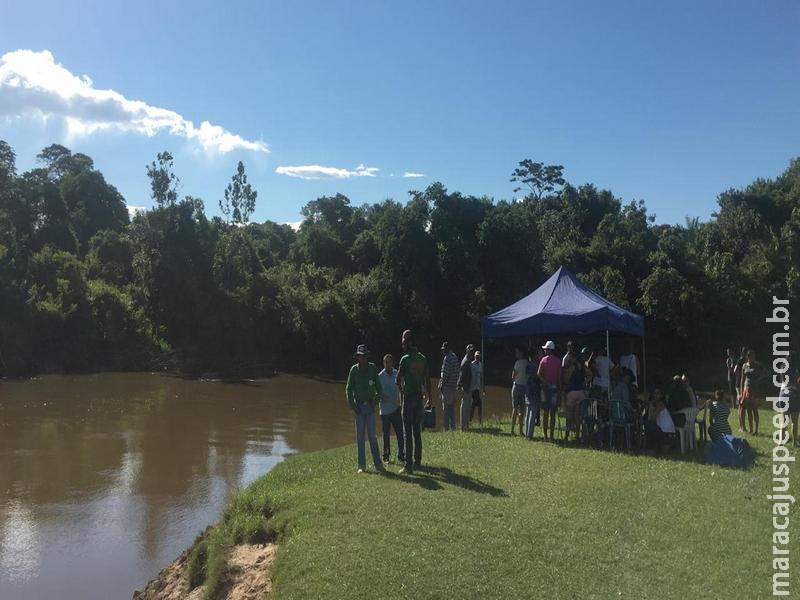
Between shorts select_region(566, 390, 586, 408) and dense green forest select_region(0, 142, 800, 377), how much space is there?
2203 cm

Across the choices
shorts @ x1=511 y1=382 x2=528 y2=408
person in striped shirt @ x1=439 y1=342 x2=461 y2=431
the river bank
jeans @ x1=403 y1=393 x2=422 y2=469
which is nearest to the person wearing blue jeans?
shorts @ x1=511 y1=382 x2=528 y2=408

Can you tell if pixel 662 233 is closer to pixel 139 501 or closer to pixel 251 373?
pixel 251 373

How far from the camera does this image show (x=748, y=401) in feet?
39.8

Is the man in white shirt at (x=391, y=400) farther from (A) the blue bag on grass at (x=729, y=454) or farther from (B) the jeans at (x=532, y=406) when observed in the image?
(A) the blue bag on grass at (x=729, y=454)

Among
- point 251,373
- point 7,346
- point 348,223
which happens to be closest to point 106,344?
point 7,346

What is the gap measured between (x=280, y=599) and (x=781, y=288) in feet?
113

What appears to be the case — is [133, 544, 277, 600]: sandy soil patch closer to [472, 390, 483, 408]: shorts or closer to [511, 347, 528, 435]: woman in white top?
[511, 347, 528, 435]: woman in white top

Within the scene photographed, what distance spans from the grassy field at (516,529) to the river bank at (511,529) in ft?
0.06

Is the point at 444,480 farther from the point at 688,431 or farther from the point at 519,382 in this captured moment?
the point at 688,431

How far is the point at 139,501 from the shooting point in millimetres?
12500

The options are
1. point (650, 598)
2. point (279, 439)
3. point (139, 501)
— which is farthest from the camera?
point (279, 439)

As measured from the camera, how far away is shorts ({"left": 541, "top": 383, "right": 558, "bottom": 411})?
11.4 meters

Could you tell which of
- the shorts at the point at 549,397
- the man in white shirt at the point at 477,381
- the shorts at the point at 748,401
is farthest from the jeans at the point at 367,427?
the shorts at the point at 748,401

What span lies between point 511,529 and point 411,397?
3.01 meters
